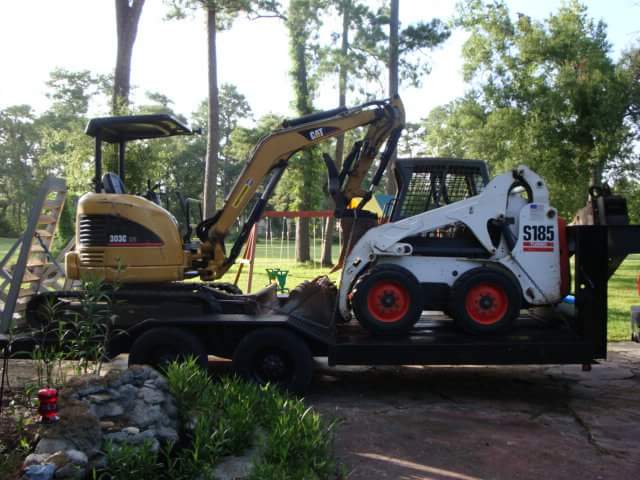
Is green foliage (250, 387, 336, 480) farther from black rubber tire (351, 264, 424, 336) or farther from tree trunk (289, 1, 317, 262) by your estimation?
tree trunk (289, 1, 317, 262)

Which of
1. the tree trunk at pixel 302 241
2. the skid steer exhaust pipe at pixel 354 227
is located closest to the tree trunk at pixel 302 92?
the tree trunk at pixel 302 241

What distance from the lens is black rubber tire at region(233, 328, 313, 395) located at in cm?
637

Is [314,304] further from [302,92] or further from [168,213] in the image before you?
[302,92]

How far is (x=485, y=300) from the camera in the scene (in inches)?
261

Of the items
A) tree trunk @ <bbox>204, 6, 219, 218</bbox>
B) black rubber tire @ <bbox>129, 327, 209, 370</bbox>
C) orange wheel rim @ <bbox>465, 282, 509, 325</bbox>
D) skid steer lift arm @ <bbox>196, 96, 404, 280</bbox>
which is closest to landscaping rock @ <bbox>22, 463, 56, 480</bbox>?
black rubber tire @ <bbox>129, 327, 209, 370</bbox>

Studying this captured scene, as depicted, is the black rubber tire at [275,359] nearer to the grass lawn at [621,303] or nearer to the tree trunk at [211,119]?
the grass lawn at [621,303]

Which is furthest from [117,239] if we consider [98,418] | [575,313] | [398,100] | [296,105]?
[296,105]

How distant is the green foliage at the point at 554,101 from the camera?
18547 mm

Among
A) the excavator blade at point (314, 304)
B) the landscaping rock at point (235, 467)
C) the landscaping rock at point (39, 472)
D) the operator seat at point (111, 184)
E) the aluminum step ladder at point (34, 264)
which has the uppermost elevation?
the operator seat at point (111, 184)

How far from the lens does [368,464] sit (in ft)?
15.3

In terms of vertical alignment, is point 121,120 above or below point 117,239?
above

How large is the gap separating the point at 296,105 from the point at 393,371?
2196 centimetres

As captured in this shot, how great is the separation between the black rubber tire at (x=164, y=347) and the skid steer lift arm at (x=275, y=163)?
1.14 m

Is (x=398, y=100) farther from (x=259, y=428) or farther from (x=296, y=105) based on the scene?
(x=296, y=105)
